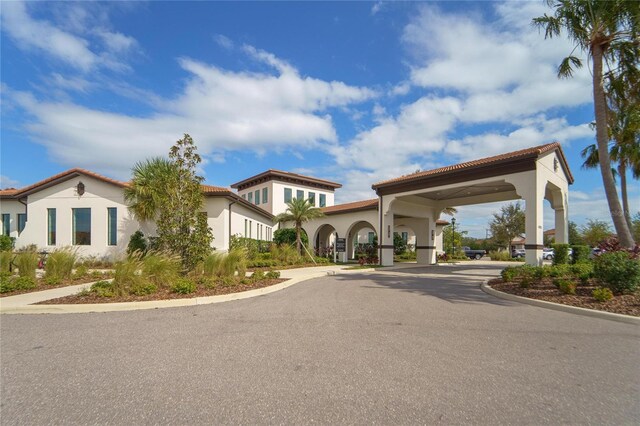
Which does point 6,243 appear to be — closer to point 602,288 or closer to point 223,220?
point 223,220

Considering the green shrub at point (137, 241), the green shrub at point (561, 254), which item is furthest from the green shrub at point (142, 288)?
the green shrub at point (561, 254)

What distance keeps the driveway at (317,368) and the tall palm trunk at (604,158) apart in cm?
686

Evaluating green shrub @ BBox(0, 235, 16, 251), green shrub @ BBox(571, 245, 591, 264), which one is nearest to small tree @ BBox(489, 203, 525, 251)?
green shrub @ BBox(571, 245, 591, 264)

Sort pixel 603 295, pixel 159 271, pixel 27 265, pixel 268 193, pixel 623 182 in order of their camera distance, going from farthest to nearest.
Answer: pixel 268 193 < pixel 623 182 < pixel 27 265 < pixel 159 271 < pixel 603 295

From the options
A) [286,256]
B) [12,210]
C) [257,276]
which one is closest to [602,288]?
[257,276]

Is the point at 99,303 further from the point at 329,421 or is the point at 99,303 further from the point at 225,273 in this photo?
the point at 329,421

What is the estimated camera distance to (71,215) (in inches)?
822

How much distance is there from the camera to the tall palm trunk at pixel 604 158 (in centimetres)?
1197

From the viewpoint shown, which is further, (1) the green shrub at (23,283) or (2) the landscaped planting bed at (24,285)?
(1) the green shrub at (23,283)

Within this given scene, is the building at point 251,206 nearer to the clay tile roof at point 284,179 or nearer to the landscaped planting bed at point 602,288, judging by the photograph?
the landscaped planting bed at point 602,288

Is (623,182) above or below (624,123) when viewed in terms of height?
below

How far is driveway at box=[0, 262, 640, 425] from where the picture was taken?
3.29 m

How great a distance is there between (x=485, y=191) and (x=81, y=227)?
88.9 feet

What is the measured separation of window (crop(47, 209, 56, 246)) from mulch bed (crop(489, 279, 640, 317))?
2475 centimetres
